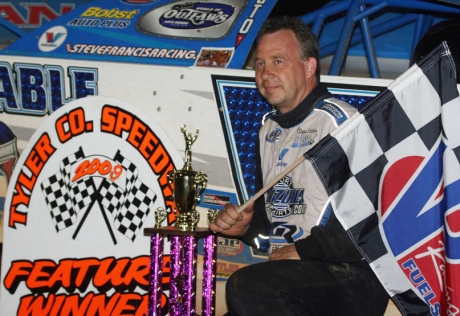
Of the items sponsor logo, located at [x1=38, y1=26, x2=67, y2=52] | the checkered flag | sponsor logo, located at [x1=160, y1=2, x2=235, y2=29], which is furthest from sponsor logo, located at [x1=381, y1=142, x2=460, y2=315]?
sponsor logo, located at [x1=38, y1=26, x2=67, y2=52]

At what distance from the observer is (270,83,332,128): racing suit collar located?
122 inches

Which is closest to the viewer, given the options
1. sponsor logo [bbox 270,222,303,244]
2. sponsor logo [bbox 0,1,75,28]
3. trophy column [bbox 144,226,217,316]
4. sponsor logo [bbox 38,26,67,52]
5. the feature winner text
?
sponsor logo [bbox 270,222,303,244]

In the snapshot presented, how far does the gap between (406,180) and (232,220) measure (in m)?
0.75

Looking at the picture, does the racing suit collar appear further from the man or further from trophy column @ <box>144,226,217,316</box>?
trophy column @ <box>144,226,217,316</box>

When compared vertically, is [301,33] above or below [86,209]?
above

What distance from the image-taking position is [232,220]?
3129 mm

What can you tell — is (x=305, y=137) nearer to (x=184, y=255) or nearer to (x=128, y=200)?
(x=184, y=255)

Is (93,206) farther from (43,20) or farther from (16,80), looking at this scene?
(43,20)

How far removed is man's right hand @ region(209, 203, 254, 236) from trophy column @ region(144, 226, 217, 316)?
0.17 meters

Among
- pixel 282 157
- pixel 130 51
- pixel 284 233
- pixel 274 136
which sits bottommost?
pixel 284 233

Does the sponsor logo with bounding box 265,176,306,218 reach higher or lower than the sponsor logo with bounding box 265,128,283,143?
lower

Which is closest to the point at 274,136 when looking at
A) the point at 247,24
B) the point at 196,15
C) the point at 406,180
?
the point at 406,180

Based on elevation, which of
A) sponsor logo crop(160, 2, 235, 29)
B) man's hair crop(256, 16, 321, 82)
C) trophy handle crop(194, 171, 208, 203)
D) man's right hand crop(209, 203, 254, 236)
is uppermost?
sponsor logo crop(160, 2, 235, 29)

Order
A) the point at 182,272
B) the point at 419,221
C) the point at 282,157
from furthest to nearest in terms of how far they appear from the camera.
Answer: the point at 182,272, the point at 282,157, the point at 419,221
